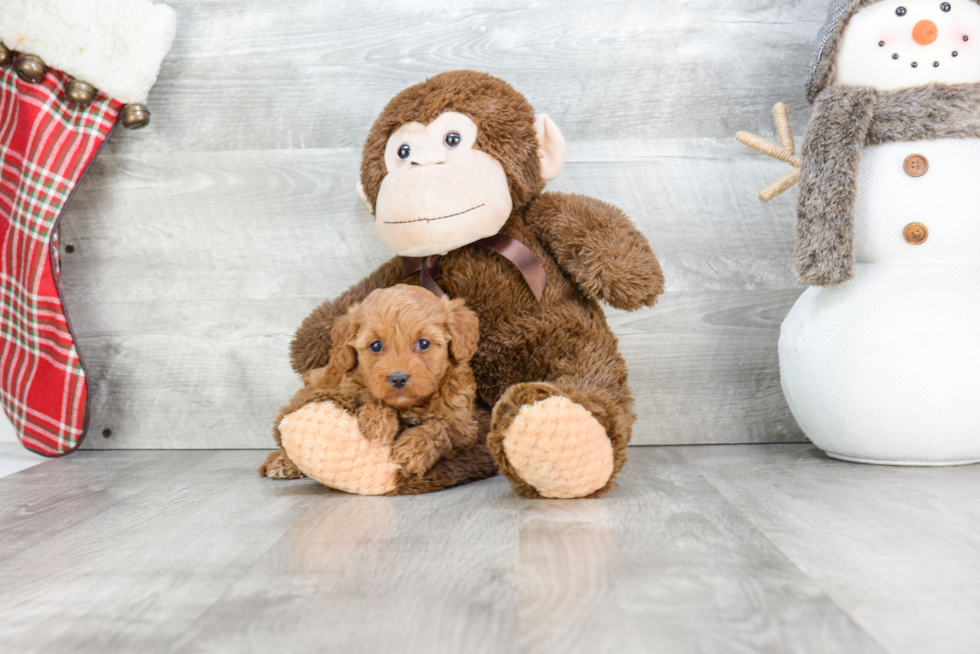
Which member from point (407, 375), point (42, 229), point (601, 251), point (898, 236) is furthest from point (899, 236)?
point (42, 229)

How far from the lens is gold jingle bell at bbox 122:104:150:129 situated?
118 cm

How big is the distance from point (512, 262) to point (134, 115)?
0.65 metres

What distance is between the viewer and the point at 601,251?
94 cm

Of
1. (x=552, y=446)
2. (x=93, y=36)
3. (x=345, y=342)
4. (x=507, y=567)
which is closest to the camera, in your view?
(x=507, y=567)

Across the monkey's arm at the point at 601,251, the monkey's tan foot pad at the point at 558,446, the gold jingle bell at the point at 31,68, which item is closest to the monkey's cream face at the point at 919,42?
the monkey's arm at the point at 601,251

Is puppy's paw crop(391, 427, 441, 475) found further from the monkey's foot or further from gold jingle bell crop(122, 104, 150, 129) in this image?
gold jingle bell crop(122, 104, 150, 129)

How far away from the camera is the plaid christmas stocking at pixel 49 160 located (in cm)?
113

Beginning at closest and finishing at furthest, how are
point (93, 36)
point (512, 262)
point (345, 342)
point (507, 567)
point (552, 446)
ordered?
point (507, 567) → point (552, 446) → point (345, 342) → point (512, 262) → point (93, 36)

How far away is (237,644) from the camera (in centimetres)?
50

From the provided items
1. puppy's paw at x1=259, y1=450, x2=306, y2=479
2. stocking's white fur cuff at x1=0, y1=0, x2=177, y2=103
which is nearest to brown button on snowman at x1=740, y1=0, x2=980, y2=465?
puppy's paw at x1=259, y1=450, x2=306, y2=479

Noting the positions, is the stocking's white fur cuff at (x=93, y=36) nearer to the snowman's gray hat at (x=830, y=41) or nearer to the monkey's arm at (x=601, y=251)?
the monkey's arm at (x=601, y=251)

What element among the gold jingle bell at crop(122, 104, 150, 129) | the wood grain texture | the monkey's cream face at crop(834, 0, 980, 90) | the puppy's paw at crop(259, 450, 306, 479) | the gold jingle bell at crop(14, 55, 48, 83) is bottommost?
the wood grain texture

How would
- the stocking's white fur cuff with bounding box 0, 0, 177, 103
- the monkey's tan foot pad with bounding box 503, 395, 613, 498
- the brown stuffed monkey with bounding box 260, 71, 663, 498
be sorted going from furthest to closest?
1. the stocking's white fur cuff with bounding box 0, 0, 177, 103
2. the brown stuffed monkey with bounding box 260, 71, 663, 498
3. the monkey's tan foot pad with bounding box 503, 395, 613, 498

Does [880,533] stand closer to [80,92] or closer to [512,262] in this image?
[512,262]
